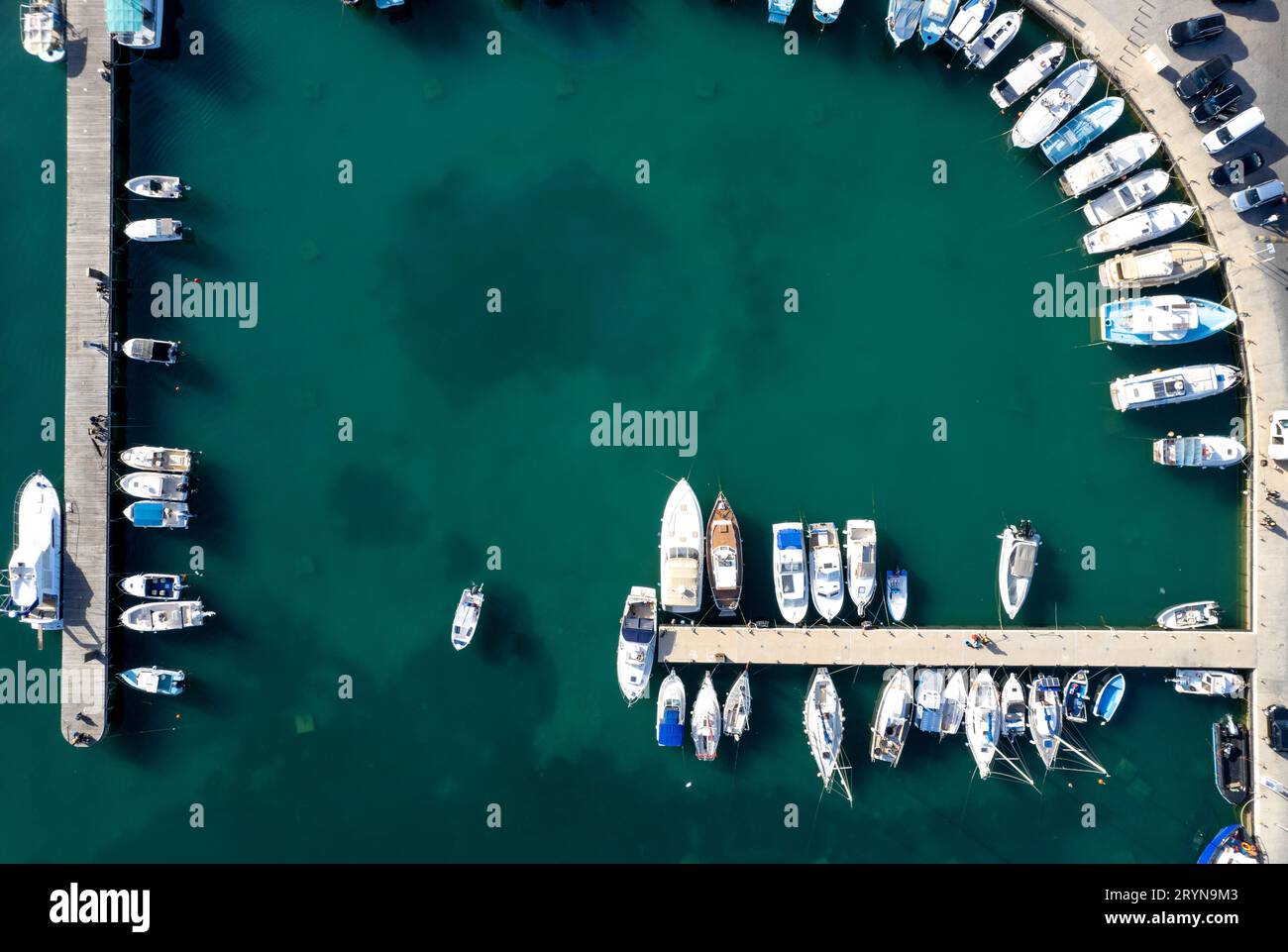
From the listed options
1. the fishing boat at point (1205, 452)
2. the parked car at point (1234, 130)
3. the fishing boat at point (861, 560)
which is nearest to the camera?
the parked car at point (1234, 130)

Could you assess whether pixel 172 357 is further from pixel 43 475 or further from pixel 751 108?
pixel 751 108

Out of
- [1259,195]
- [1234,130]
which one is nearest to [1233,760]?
[1259,195]

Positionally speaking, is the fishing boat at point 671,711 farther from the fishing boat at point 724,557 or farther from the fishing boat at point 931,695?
the fishing boat at point 931,695

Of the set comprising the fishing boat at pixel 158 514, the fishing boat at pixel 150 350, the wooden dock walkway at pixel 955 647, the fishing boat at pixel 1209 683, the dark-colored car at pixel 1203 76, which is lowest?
the fishing boat at pixel 1209 683

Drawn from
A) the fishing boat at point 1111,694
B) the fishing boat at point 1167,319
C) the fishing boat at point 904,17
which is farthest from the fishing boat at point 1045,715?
the fishing boat at point 904,17

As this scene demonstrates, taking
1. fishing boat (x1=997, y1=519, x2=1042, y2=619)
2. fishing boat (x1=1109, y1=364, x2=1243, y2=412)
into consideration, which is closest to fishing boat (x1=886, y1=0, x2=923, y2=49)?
fishing boat (x1=1109, y1=364, x2=1243, y2=412)

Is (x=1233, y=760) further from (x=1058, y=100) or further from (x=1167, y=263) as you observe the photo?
(x=1058, y=100)
